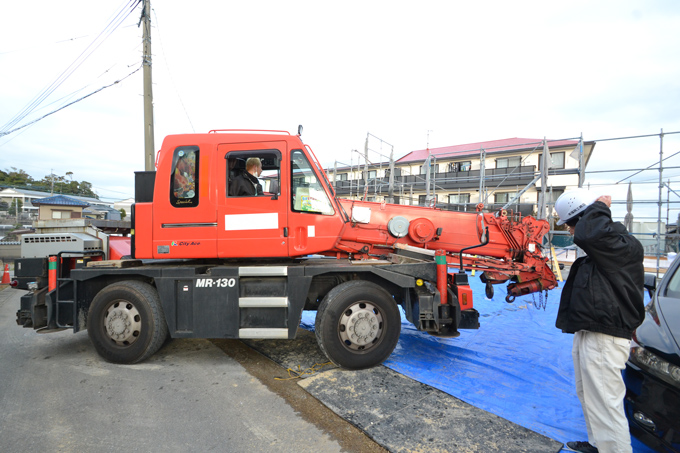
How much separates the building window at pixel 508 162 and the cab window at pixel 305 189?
25647 mm

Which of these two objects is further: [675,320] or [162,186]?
[162,186]

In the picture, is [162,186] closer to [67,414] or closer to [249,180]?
[249,180]

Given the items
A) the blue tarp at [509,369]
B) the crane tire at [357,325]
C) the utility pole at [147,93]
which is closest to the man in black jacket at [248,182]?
the crane tire at [357,325]

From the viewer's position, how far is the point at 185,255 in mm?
4359

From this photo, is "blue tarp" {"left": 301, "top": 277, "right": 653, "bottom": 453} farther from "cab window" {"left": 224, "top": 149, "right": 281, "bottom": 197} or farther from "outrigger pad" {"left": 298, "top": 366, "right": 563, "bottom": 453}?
"cab window" {"left": 224, "top": 149, "right": 281, "bottom": 197}

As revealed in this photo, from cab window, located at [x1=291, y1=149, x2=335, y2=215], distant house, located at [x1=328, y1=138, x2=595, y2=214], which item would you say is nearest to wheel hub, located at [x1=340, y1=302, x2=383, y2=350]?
cab window, located at [x1=291, y1=149, x2=335, y2=215]

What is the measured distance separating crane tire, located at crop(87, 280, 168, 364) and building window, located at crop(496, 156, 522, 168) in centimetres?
2709

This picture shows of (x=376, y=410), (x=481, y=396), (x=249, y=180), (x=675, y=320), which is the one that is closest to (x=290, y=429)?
(x=376, y=410)

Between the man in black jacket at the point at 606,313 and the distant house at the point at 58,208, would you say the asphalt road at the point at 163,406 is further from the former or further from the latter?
the distant house at the point at 58,208

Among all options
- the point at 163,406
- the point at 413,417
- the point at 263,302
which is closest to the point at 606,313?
the point at 413,417

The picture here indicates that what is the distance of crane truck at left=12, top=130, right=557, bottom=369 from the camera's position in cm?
423

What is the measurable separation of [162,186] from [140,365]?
2319mm

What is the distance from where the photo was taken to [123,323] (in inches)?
173

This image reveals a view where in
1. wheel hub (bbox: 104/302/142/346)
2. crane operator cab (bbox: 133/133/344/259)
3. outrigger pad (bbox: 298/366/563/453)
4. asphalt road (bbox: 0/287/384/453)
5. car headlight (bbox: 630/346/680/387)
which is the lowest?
asphalt road (bbox: 0/287/384/453)
